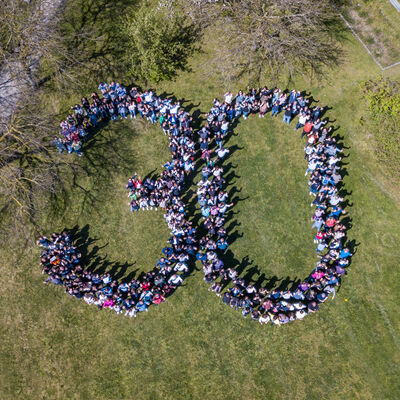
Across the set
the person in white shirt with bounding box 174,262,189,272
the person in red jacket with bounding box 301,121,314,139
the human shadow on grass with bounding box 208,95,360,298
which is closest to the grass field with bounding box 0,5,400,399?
the human shadow on grass with bounding box 208,95,360,298

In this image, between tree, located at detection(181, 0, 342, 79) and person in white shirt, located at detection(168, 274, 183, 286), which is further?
tree, located at detection(181, 0, 342, 79)

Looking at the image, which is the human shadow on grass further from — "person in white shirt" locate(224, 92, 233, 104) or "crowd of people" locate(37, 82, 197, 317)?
"person in white shirt" locate(224, 92, 233, 104)

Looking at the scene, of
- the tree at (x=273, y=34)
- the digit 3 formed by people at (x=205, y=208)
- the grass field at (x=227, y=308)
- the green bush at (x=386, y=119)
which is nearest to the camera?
the grass field at (x=227, y=308)

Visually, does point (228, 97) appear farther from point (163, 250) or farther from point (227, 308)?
point (227, 308)

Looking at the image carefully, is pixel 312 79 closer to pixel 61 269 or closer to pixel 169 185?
pixel 169 185

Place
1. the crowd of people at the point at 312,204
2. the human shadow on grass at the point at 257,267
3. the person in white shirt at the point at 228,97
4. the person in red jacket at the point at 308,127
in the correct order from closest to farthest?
the crowd of people at the point at 312,204 < the human shadow on grass at the point at 257,267 < the person in red jacket at the point at 308,127 < the person in white shirt at the point at 228,97

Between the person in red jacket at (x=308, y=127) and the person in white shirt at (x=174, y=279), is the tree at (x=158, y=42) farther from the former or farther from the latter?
the person in white shirt at (x=174, y=279)

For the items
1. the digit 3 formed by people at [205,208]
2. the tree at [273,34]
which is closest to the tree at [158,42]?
the tree at [273,34]
